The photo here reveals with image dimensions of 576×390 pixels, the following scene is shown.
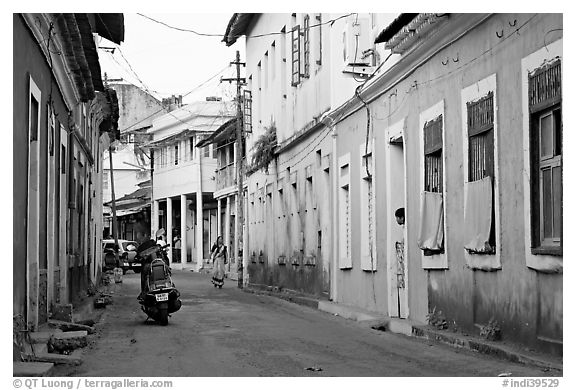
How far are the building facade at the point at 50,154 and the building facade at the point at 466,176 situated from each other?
16.9 feet

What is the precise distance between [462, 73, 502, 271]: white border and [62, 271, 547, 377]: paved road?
47.6 inches

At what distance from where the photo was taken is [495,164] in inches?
484

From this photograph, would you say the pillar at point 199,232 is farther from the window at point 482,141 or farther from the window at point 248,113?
the window at point 482,141

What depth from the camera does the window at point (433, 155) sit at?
14.8 meters

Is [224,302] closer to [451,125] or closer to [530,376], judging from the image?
[451,125]

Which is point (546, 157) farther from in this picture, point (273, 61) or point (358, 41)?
point (273, 61)

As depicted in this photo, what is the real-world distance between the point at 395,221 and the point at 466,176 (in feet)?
13.3

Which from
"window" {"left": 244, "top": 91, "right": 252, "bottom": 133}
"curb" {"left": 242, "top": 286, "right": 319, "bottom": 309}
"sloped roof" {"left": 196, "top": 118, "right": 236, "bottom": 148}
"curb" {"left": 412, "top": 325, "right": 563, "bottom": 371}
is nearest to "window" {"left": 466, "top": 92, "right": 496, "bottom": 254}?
"curb" {"left": 412, "top": 325, "right": 563, "bottom": 371}

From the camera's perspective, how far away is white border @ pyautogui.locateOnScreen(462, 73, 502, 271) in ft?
40.1

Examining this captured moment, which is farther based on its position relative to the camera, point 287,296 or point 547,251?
point 287,296

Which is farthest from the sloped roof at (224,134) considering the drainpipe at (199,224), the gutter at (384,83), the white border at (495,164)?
the white border at (495,164)

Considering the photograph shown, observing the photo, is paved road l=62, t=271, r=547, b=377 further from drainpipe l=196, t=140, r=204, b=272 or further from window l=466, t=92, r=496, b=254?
drainpipe l=196, t=140, r=204, b=272

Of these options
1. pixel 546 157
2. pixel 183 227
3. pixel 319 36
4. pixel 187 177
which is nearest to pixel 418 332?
pixel 546 157
